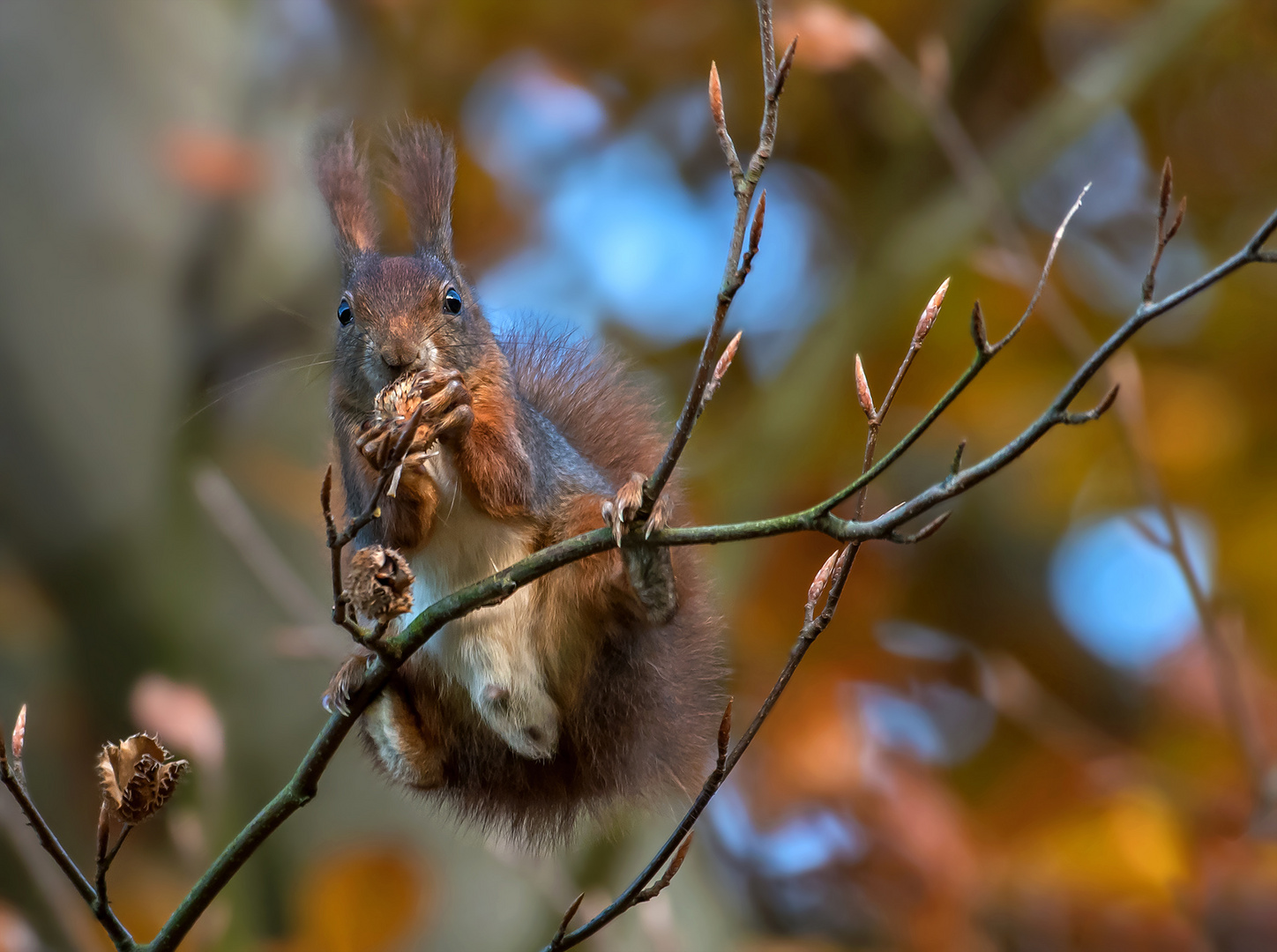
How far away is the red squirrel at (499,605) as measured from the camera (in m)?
1.90

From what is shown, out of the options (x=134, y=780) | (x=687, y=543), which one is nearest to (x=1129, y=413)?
(x=687, y=543)

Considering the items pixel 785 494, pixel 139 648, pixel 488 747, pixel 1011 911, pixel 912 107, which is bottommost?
pixel 139 648

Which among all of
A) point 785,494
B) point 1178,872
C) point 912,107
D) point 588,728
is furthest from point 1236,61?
point 588,728

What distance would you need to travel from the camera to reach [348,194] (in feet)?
7.23

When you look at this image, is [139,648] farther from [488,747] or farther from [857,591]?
[857,591]

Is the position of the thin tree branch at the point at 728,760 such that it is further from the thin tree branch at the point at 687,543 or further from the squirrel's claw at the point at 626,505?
the squirrel's claw at the point at 626,505

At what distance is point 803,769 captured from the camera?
3.77m

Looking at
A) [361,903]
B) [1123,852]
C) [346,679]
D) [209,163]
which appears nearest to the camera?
[346,679]

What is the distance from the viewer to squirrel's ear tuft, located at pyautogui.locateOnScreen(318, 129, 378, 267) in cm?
211

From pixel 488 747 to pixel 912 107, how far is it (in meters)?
2.64

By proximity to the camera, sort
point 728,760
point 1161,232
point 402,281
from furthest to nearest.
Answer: point 402,281
point 728,760
point 1161,232

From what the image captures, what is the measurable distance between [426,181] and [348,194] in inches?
5.6

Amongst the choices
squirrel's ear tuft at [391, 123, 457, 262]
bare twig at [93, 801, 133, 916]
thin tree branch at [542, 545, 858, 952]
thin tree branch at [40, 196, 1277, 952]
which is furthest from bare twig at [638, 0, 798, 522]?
squirrel's ear tuft at [391, 123, 457, 262]

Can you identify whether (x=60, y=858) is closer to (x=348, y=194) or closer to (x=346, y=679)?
(x=346, y=679)
